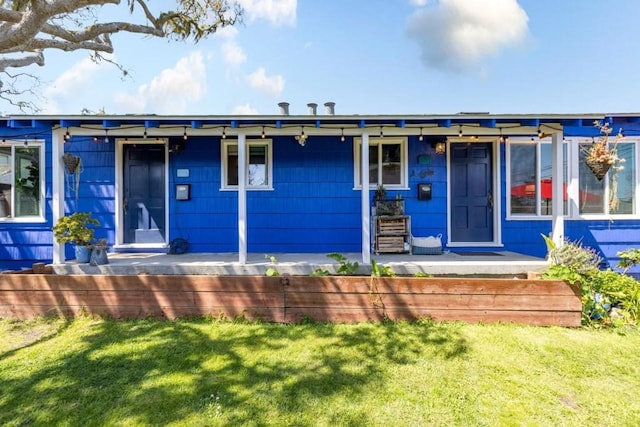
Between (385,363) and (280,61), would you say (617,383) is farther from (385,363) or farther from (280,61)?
(280,61)

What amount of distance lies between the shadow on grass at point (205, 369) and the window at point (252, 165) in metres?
2.73

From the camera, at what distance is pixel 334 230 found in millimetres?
5559

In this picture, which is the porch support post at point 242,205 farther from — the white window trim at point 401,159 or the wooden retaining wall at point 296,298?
the white window trim at point 401,159

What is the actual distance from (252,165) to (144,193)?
1.96m

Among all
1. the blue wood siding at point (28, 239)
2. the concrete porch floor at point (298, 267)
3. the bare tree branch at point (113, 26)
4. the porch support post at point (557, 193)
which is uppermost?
the bare tree branch at point (113, 26)

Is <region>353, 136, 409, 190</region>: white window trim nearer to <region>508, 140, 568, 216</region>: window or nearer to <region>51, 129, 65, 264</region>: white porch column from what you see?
<region>508, 140, 568, 216</region>: window

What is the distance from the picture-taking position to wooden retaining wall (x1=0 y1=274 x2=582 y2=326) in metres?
3.41

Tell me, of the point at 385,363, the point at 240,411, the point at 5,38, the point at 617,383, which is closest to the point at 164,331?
the point at 240,411

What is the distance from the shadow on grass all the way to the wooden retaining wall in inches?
6.0

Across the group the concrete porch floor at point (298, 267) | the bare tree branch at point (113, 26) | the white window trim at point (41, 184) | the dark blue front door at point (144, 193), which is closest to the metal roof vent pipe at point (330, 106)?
the dark blue front door at point (144, 193)

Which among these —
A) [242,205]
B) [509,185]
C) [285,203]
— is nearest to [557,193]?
[509,185]

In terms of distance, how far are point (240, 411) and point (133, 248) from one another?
14.3 feet

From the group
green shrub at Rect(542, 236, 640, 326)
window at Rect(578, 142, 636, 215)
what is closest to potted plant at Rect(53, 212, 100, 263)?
green shrub at Rect(542, 236, 640, 326)

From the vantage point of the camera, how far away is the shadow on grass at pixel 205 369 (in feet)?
6.88
